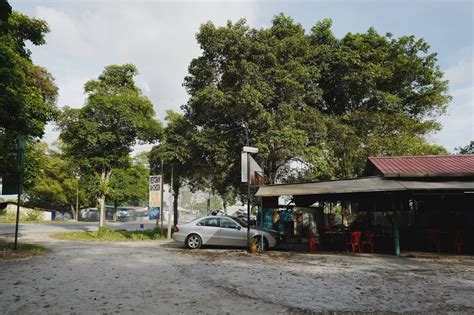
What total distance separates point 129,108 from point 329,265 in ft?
52.7

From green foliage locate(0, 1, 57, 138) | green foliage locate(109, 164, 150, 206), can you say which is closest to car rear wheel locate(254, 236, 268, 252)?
green foliage locate(0, 1, 57, 138)

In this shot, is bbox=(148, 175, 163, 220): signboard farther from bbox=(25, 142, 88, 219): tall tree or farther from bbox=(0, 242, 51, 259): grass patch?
bbox=(25, 142, 88, 219): tall tree

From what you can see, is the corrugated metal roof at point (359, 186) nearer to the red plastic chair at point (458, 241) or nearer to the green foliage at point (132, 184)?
the red plastic chair at point (458, 241)

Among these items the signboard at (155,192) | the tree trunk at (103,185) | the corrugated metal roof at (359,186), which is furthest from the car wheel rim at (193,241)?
the tree trunk at (103,185)

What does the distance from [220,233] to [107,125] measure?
12.1 metres

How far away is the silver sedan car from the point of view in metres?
13.4

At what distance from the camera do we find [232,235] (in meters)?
13.4

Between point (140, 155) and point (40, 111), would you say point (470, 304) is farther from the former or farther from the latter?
point (140, 155)

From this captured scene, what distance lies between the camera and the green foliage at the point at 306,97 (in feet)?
58.0

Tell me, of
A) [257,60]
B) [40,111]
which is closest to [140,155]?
[257,60]

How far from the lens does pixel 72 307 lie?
202 inches

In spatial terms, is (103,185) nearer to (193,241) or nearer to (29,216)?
(193,241)

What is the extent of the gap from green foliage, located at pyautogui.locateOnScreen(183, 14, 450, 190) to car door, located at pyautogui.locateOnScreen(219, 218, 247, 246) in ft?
15.9

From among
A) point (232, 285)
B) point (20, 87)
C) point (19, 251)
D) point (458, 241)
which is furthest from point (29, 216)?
point (458, 241)
